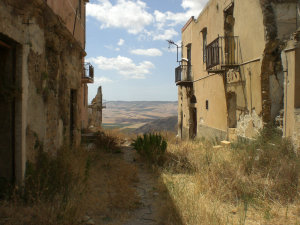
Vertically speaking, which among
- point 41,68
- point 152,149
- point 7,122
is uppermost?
point 41,68

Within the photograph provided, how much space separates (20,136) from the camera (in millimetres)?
3877

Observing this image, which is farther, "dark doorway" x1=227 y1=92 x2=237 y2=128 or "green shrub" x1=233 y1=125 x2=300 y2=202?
"dark doorway" x1=227 y1=92 x2=237 y2=128

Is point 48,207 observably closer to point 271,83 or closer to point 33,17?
point 33,17

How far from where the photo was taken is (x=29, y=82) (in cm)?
423

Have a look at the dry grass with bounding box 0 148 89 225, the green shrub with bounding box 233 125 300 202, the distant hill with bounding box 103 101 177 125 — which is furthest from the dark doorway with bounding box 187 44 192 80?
the distant hill with bounding box 103 101 177 125

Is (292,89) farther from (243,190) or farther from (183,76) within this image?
(183,76)

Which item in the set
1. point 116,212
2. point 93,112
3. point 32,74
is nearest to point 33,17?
point 32,74

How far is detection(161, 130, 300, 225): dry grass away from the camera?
3676mm

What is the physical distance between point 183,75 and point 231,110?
596 centimetres

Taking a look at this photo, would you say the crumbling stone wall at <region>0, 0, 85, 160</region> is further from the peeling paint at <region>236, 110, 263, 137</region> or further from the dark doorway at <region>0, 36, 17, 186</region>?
the peeling paint at <region>236, 110, 263, 137</region>

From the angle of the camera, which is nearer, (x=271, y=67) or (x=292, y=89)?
(x=292, y=89)

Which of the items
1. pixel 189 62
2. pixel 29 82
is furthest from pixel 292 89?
pixel 189 62

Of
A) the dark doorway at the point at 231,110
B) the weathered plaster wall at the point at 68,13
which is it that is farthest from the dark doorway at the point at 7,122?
the dark doorway at the point at 231,110

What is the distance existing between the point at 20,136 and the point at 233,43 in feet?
25.5
